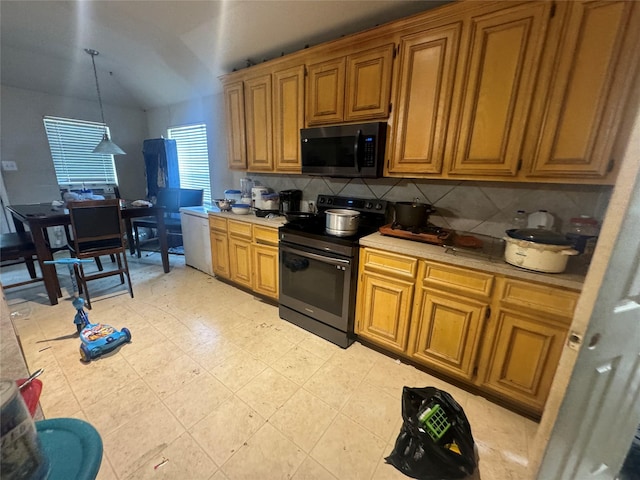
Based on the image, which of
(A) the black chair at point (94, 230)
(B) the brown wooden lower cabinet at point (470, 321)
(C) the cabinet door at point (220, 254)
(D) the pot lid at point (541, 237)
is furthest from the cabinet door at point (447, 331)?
(A) the black chair at point (94, 230)

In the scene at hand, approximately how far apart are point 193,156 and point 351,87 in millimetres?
3247

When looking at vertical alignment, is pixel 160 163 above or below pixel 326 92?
below

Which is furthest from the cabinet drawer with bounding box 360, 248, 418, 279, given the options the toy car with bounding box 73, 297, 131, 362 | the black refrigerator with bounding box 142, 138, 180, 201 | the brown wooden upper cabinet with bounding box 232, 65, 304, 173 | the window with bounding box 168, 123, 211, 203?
the black refrigerator with bounding box 142, 138, 180, 201

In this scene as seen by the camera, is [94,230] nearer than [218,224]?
Yes

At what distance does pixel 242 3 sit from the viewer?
216cm

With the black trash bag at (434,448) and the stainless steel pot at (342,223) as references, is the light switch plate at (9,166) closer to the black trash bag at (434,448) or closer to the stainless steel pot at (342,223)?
the stainless steel pot at (342,223)

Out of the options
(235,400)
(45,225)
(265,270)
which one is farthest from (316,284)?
(45,225)

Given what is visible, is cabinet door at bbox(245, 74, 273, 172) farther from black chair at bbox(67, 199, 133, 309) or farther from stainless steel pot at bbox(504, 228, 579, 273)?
stainless steel pot at bbox(504, 228, 579, 273)

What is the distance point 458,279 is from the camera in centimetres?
164

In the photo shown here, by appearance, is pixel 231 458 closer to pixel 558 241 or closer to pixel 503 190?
pixel 558 241

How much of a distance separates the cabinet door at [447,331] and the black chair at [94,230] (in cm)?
292

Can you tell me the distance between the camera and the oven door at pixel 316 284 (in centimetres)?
206

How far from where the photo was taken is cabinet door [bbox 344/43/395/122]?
1.93 meters

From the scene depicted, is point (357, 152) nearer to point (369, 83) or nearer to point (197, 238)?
point (369, 83)
